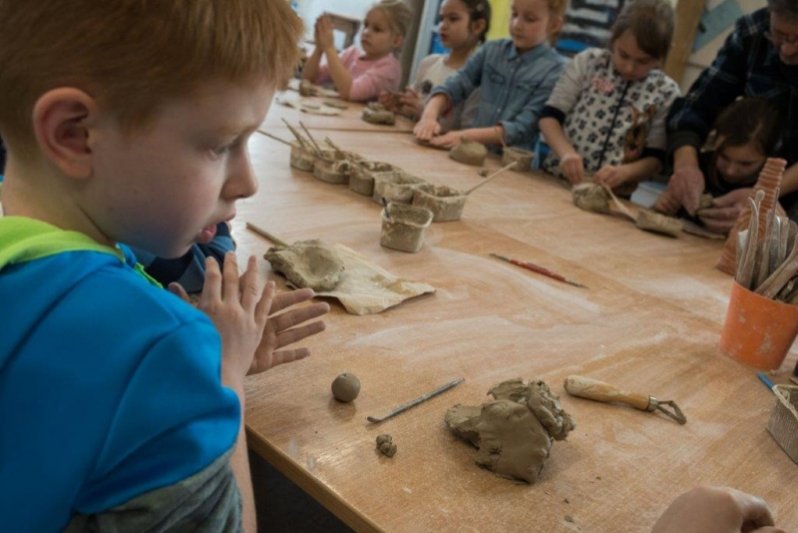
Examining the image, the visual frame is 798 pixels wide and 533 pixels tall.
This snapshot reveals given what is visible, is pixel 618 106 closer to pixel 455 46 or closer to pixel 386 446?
Result: pixel 455 46

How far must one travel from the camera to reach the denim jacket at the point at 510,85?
333 centimetres

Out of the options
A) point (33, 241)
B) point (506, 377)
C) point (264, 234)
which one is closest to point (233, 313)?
point (33, 241)

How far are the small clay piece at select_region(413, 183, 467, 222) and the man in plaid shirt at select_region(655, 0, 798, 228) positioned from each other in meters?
1.07

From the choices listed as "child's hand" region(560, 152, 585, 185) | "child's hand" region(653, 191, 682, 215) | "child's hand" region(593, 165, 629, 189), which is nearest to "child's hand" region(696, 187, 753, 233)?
"child's hand" region(653, 191, 682, 215)

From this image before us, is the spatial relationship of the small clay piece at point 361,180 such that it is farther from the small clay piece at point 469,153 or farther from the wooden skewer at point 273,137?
the small clay piece at point 469,153

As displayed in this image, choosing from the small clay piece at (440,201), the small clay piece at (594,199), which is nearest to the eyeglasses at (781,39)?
the small clay piece at (594,199)

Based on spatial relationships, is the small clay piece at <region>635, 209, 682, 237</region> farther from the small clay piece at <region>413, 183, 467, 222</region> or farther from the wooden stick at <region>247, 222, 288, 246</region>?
the wooden stick at <region>247, 222, 288, 246</region>

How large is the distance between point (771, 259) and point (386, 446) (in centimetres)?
97

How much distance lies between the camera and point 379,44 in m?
4.30

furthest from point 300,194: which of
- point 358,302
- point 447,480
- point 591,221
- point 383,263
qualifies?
point 447,480

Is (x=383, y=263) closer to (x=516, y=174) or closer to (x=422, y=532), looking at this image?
(x=422, y=532)

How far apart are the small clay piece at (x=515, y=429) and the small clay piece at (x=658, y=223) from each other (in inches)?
61.7

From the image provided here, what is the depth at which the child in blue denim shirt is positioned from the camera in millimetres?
3242

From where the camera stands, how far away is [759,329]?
1425mm
